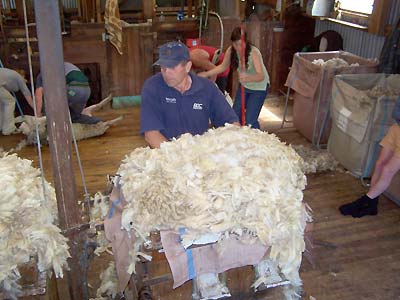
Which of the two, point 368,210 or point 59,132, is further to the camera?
point 368,210

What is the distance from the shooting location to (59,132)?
204cm

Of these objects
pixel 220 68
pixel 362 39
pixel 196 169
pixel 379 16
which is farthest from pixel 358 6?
pixel 196 169

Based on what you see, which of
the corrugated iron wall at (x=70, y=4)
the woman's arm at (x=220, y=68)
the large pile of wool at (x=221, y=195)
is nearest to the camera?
the large pile of wool at (x=221, y=195)

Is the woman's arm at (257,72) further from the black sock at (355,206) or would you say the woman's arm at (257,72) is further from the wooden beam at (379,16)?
the wooden beam at (379,16)

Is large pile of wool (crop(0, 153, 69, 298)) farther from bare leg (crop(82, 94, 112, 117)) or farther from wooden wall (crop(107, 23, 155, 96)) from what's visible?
wooden wall (crop(107, 23, 155, 96))

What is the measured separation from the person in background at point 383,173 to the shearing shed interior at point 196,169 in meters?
0.02

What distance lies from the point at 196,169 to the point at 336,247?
7.51ft

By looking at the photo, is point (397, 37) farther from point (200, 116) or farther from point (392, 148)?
point (200, 116)

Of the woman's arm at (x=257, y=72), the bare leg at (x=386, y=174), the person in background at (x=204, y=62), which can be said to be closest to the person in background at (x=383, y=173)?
the bare leg at (x=386, y=174)

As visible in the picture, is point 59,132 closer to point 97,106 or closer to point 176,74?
point 176,74

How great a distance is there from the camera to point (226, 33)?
802 cm

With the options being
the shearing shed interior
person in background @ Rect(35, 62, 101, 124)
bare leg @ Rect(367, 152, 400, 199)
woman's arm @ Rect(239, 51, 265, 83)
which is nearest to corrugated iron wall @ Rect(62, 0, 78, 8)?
the shearing shed interior

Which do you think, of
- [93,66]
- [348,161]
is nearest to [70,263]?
[348,161]

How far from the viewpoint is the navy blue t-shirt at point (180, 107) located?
3227mm
